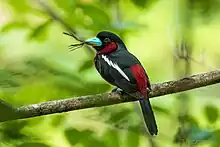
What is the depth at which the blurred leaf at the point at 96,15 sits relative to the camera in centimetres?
212

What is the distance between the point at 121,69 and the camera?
82.3 inches

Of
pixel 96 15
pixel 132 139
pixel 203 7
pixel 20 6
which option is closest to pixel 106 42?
pixel 96 15

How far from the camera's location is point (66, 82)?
1807 millimetres

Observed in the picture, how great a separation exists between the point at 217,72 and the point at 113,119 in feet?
1.30

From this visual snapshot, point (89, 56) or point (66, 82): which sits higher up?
point (66, 82)

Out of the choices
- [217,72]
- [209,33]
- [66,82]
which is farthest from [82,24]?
[209,33]

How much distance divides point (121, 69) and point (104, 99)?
39cm

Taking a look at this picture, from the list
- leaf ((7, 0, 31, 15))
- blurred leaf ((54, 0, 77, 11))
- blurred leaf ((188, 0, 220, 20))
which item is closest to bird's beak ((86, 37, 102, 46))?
blurred leaf ((54, 0, 77, 11))

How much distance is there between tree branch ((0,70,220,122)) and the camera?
63.6 inches

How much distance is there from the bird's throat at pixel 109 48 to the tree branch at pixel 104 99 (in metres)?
0.43

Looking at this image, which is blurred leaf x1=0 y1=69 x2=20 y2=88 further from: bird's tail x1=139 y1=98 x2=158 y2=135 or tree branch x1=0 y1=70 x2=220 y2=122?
bird's tail x1=139 y1=98 x2=158 y2=135

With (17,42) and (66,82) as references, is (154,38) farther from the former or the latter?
(66,82)

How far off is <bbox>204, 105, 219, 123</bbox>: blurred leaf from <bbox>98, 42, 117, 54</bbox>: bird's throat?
1.62 feet

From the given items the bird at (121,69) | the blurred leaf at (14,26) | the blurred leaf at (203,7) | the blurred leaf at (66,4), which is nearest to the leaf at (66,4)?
the blurred leaf at (66,4)
